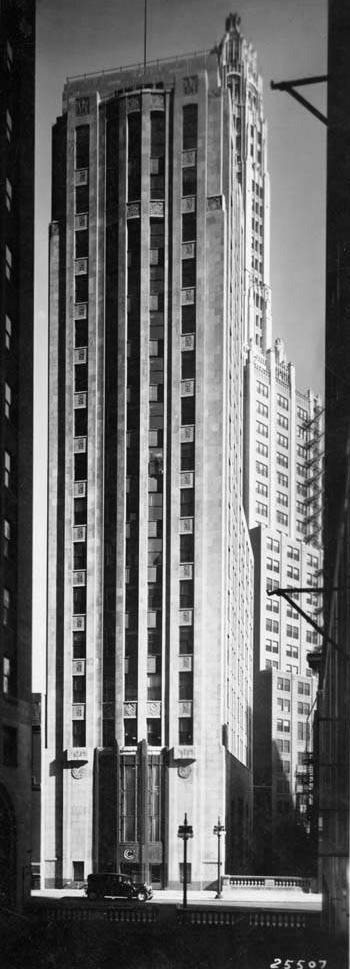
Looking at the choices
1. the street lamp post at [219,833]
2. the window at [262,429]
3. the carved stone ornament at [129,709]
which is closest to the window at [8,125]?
the window at [262,429]

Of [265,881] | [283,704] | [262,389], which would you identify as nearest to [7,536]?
[262,389]

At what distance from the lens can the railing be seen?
4883 millimetres

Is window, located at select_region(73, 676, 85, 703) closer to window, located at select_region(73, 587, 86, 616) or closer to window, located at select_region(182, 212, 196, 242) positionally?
window, located at select_region(73, 587, 86, 616)

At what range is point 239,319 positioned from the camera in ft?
17.0

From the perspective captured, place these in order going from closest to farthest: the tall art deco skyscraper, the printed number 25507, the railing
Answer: the printed number 25507, the railing, the tall art deco skyscraper

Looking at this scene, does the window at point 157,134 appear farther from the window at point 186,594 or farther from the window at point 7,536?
the window at point 186,594

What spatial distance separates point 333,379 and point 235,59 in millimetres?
1453

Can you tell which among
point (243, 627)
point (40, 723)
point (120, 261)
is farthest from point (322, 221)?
point (40, 723)

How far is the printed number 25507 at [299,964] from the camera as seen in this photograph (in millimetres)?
4738

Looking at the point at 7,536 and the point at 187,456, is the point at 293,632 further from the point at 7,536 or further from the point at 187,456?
the point at 7,536

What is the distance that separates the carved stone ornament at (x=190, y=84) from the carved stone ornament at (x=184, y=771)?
9.29ft

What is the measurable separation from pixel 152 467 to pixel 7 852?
1806mm

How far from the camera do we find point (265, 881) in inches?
194

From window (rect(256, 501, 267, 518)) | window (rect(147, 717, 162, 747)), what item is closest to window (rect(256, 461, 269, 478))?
window (rect(256, 501, 267, 518))
